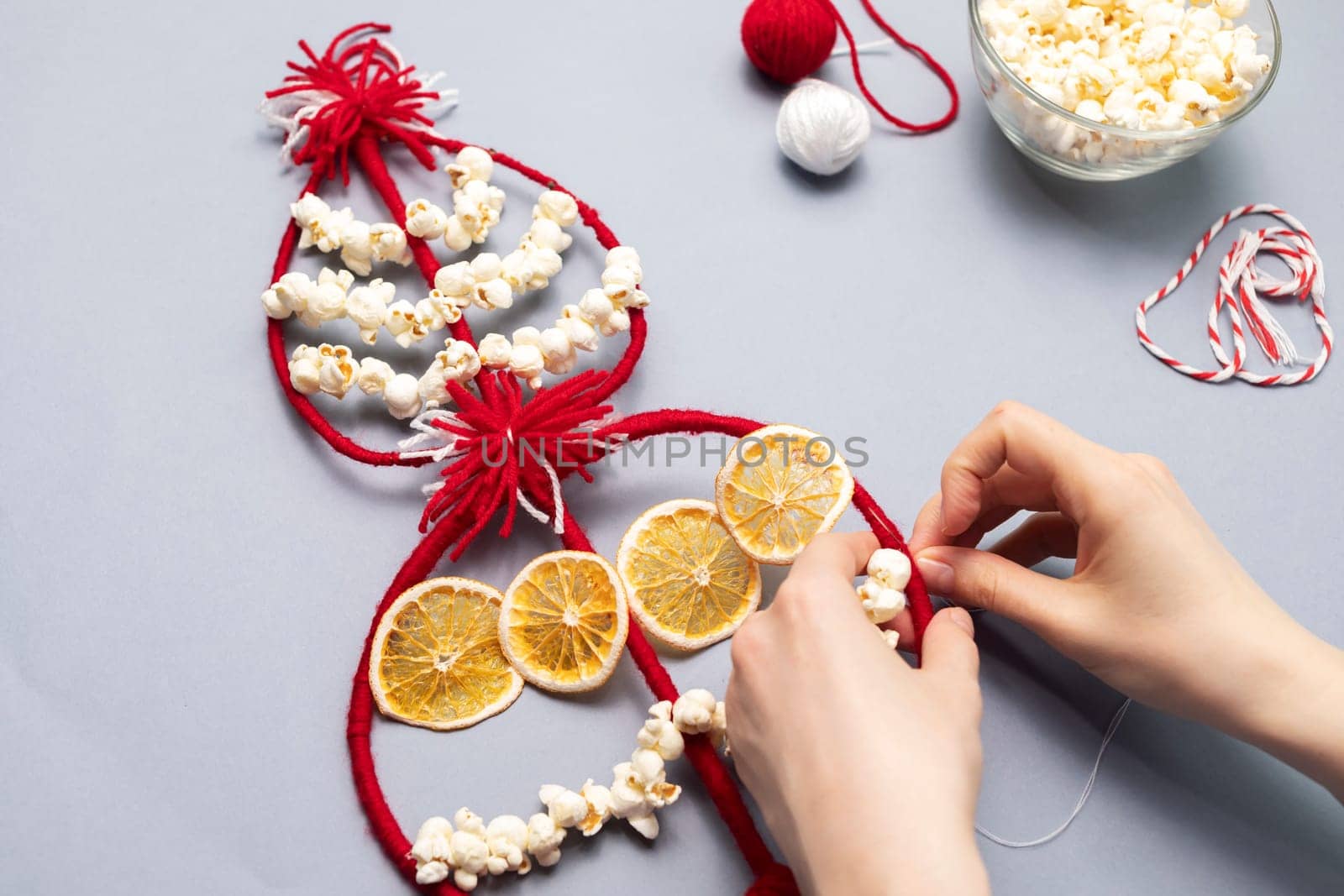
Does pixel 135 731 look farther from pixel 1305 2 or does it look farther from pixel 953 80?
pixel 1305 2

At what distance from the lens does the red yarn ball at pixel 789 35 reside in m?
1.46

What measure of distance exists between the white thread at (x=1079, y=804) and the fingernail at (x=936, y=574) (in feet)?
0.82

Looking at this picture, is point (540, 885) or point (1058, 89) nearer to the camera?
point (540, 885)

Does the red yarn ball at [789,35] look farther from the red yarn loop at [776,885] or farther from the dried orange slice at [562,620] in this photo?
the red yarn loop at [776,885]

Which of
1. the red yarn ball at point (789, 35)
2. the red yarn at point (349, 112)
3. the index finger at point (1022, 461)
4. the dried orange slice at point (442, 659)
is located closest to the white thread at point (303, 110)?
the red yarn at point (349, 112)

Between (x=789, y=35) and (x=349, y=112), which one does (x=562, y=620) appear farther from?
(x=789, y=35)

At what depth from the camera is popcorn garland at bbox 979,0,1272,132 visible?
52.9 inches

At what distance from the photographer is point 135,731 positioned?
115 centimetres

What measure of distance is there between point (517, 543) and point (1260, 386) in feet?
3.26

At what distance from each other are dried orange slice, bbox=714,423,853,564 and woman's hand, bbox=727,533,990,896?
0.13 m

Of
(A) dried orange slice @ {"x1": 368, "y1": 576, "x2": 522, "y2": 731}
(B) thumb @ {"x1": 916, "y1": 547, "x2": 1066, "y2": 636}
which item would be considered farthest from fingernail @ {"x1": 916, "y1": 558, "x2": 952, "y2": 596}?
(A) dried orange slice @ {"x1": 368, "y1": 576, "x2": 522, "y2": 731}

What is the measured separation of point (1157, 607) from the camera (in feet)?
3.33

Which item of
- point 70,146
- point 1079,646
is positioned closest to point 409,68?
point 70,146

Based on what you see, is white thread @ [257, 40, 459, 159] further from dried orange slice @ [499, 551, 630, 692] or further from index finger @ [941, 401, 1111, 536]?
index finger @ [941, 401, 1111, 536]
